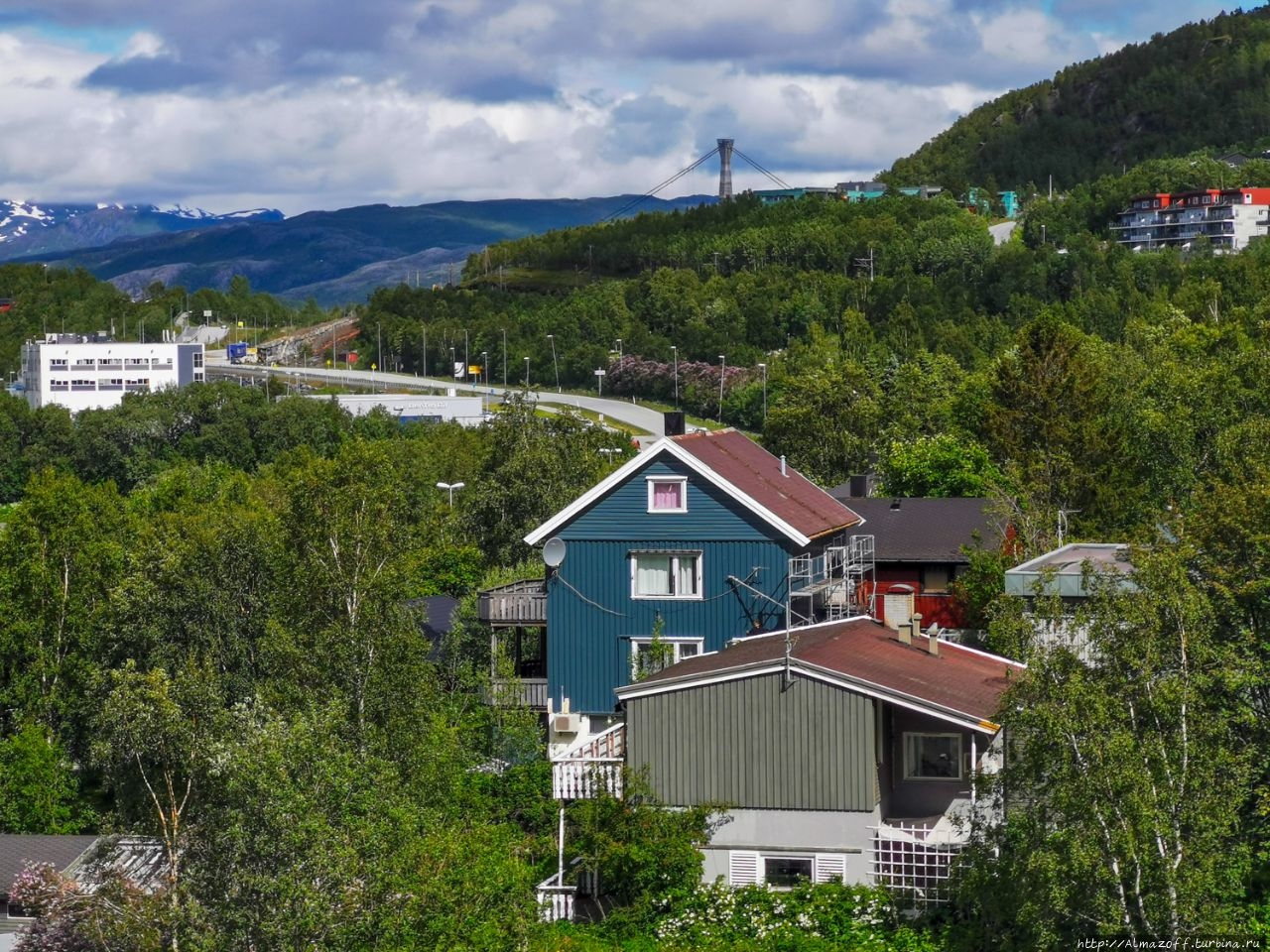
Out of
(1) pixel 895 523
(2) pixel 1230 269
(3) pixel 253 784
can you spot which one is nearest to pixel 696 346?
(2) pixel 1230 269

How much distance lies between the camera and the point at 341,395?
158750 millimetres

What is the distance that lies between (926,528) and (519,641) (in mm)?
11681

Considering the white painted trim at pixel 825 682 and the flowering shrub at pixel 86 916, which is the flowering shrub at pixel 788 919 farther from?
the flowering shrub at pixel 86 916

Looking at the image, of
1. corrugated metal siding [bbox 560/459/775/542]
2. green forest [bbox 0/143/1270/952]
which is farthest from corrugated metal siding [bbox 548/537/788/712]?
green forest [bbox 0/143/1270/952]

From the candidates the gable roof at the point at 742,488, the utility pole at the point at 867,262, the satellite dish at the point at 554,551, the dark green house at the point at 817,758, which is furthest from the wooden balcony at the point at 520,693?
the utility pole at the point at 867,262

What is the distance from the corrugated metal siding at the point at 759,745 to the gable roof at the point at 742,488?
32.3 ft

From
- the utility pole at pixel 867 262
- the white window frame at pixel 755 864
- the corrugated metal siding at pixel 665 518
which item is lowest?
the white window frame at pixel 755 864

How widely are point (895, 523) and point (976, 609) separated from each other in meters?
5.75

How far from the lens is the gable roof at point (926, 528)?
4441cm

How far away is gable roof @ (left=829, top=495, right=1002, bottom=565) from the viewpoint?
1748 inches

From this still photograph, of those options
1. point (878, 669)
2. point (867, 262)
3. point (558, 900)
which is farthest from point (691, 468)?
point (867, 262)

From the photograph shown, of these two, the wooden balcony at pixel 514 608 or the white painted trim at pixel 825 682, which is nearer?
the white painted trim at pixel 825 682

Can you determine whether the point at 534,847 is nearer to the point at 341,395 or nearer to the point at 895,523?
the point at 895,523

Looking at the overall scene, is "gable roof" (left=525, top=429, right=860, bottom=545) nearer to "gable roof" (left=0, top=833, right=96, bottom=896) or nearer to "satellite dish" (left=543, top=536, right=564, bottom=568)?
"satellite dish" (left=543, top=536, right=564, bottom=568)
